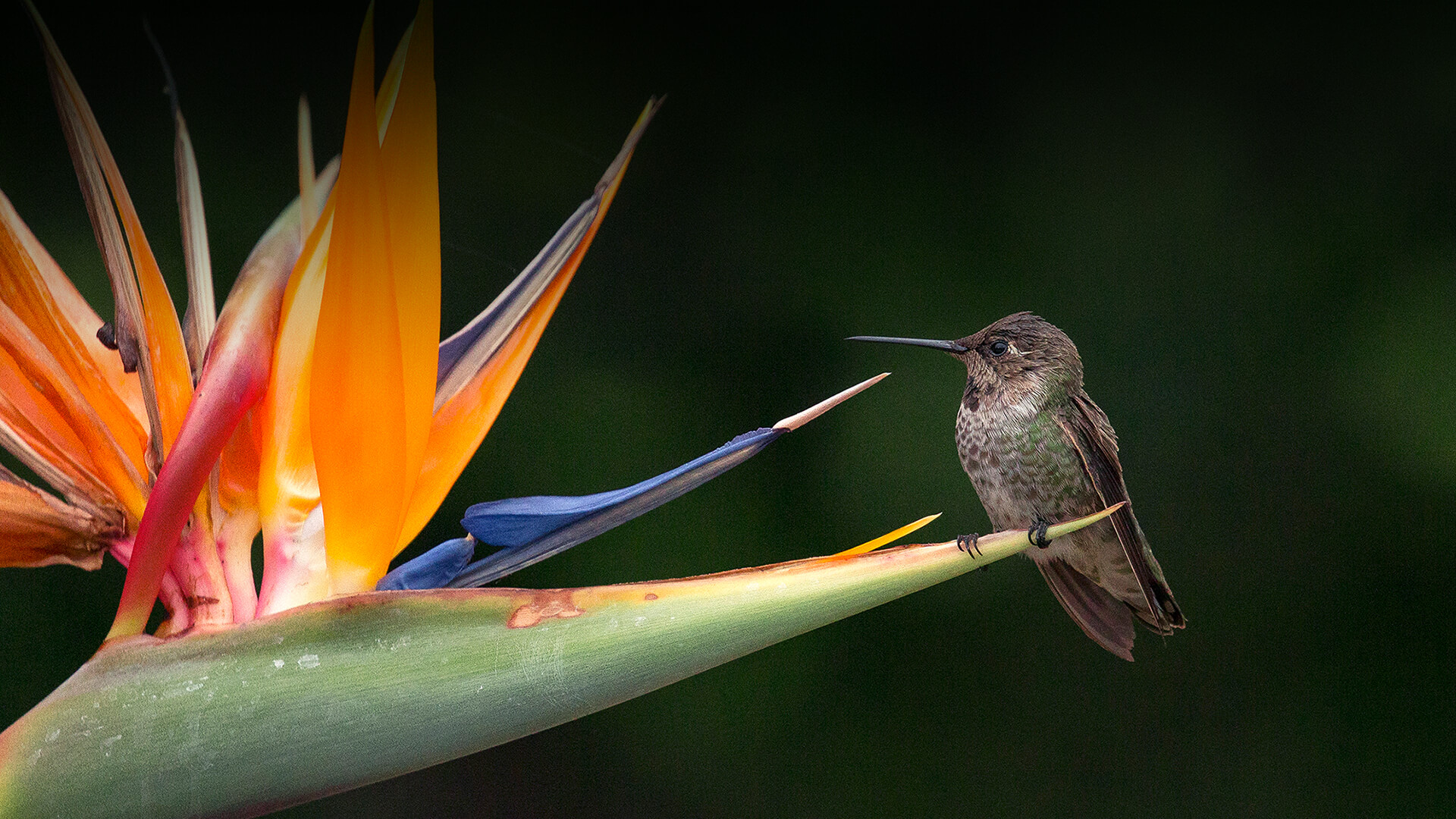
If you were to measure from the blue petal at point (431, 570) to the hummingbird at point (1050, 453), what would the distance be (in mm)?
176

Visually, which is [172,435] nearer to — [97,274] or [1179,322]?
[97,274]

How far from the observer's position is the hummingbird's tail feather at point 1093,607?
44 centimetres

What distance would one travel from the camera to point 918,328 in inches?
38.1

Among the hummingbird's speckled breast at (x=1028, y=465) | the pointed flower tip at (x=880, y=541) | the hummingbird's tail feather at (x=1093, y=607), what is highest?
the hummingbird's speckled breast at (x=1028, y=465)

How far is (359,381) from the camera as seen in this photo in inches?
14.4

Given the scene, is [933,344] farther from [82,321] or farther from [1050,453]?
[82,321]

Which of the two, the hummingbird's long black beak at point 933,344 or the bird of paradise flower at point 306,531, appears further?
the hummingbird's long black beak at point 933,344

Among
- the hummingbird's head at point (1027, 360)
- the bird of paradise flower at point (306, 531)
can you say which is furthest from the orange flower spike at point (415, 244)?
the hummingbird's head at point (1027, 360)

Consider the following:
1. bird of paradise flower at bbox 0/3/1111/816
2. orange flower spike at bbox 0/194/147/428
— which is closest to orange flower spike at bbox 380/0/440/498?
bird of paradise flower at bbox 0/3/1111/816

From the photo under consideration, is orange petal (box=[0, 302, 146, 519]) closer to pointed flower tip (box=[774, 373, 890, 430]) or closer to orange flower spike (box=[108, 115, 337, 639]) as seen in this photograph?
orange flower spike (box=[108, 115, 337, 639])

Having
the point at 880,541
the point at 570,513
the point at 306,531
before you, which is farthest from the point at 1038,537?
the point at 306,531

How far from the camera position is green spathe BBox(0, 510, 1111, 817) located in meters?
0.33

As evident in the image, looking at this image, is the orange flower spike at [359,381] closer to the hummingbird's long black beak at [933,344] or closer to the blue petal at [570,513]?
the blue petal at [570,513]

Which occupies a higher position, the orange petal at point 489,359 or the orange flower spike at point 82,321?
the orange flower spike at point 82,321
